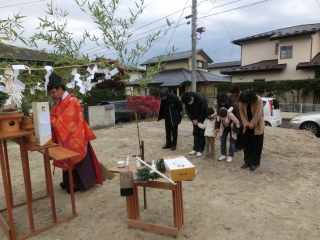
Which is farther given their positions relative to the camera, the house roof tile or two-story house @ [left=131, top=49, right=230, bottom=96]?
two-story house @ [left=131, top=49, right=230, bottom=96]

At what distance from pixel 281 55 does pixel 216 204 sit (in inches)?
707

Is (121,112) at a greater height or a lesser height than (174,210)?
greater

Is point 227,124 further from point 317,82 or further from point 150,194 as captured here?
point 317,82

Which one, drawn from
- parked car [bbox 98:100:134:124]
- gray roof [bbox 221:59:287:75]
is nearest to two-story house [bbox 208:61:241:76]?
gray roof [bbox 221:59:287:75]

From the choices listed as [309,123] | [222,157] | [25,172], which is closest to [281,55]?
[309,123]

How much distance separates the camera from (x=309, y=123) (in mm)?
8273

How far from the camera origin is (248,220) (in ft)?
9.14

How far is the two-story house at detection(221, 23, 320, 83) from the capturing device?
1681 centimetres

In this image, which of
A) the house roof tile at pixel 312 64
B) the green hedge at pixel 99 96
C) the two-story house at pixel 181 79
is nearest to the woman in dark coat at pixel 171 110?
the green hedge at pixel 99 96

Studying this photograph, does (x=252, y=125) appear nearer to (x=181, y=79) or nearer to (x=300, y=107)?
(x=300, y=107)

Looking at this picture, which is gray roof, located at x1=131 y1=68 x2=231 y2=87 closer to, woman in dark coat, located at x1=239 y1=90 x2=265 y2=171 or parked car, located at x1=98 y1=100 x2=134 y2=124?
parked car, located at x1=98 y1=100 x2=134 y2=124

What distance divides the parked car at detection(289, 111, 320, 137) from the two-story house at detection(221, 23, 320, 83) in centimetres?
979

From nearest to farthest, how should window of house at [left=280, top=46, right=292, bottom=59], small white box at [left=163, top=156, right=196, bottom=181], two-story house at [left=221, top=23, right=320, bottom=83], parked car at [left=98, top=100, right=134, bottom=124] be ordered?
A: small white box at [left=163, top=156, right=196, bottom=181], parked car at [left=98, top=100, right=134, bottom=124], two-story house at [left=221, top=23, right=320, bottom=83], window of house at [left=280, top=46, right=292, bottom=59]

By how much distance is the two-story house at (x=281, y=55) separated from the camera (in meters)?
16.8
